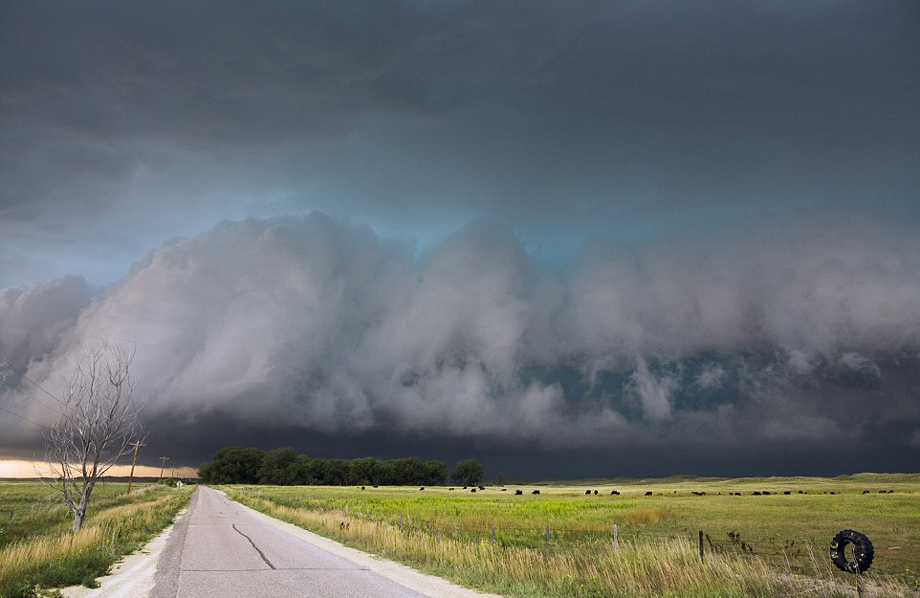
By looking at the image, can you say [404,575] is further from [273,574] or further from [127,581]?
[127,581]

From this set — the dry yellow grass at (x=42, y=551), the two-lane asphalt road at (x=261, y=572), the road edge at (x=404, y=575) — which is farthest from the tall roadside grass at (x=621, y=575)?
the dry yellow grass at (x=42, y=551)

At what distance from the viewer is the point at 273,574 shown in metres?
16.0

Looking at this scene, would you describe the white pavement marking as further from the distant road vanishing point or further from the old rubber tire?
the old rubber tire

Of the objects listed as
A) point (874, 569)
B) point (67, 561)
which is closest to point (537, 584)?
point (67, 561)

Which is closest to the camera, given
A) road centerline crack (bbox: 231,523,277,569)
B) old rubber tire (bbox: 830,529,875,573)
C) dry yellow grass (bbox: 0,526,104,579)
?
old rubber tire (bbox: 830,529,875,573)

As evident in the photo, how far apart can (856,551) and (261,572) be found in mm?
14759

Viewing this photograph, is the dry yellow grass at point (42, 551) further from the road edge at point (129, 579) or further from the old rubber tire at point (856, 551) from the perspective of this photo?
the old rubber tire at point (856, 551)

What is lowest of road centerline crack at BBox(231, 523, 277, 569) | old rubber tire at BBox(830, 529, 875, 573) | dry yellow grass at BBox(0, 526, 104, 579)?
road centerline crack at BBox(231, 523, 277, 569)

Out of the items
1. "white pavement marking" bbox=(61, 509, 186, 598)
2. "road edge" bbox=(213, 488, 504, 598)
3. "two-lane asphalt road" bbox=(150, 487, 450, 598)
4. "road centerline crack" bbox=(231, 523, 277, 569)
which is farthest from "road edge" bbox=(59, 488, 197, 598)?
"road centerline crack" bbox=(231, 523, 277, 569)

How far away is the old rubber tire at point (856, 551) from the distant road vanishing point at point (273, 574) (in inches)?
322

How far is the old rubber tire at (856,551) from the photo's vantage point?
36.5ft

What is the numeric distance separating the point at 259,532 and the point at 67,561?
47.6 feet

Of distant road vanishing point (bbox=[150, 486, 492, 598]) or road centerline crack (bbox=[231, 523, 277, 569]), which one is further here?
road centerline crack (bbox=[231, 523, 277, 569])

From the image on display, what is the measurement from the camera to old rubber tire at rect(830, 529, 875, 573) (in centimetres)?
1112
